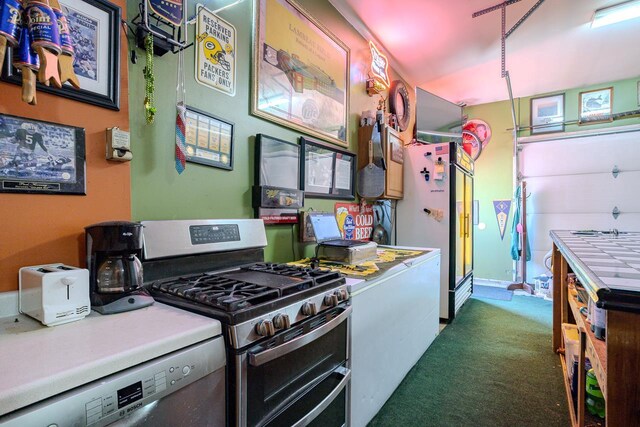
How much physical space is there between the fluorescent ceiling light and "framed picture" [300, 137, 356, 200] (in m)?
2.68

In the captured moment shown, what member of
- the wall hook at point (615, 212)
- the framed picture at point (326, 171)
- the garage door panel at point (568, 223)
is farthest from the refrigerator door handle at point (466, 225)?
the wall hook at point (615, 212)

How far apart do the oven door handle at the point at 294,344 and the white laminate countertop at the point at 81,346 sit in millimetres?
148

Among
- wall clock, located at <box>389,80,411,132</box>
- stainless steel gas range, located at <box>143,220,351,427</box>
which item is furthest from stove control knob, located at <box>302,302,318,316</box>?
wall clock, located at <box>389,80,411,132</box>

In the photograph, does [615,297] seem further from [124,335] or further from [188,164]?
[188,164]

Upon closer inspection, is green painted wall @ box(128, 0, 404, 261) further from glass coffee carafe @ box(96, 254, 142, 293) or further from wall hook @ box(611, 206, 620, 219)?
wall hook @ box(611, 206, 620, 219)

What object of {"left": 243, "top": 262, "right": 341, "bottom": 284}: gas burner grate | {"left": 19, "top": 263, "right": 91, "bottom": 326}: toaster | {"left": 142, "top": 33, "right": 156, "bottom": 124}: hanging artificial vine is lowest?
{"left": 243, "top": 262, "right": 341, "bottom": 284}: gas burner grate

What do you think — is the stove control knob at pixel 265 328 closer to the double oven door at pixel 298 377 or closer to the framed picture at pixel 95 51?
the double oven door at pixel 298 377

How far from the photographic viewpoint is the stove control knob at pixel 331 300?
4.10ft

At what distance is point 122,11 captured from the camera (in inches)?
48.8

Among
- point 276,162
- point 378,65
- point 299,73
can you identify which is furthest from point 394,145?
point 276,162

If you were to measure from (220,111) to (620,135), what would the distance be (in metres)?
5.55

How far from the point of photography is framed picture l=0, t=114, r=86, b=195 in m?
0.97

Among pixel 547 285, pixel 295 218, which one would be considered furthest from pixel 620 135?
pixel 295 218

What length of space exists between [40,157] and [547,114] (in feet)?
20.1
